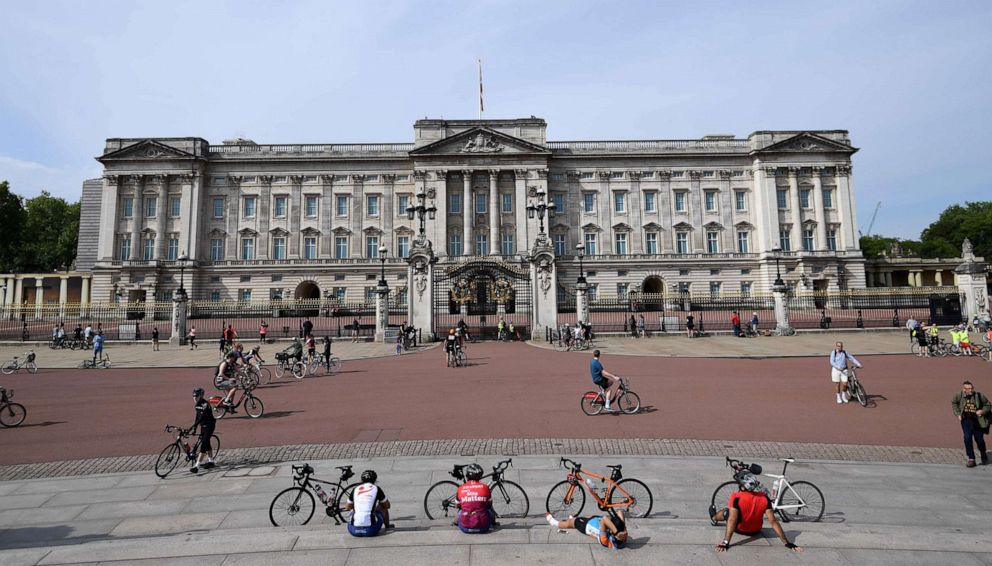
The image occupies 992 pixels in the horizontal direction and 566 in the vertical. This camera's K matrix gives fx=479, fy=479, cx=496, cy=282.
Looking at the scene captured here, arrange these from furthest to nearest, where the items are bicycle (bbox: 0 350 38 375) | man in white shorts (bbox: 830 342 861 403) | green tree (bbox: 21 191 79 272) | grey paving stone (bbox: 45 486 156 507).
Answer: green tree (bbox: 21 191 79 272), bicycle (bbox: 0 350 38 375), man in white shorts (bbox: 830 342 861 403), grey paving stone (bbox: 45 486 156 507)

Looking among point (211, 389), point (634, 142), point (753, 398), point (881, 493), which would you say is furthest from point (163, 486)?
point (634, 142)

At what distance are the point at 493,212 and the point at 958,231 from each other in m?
87.6

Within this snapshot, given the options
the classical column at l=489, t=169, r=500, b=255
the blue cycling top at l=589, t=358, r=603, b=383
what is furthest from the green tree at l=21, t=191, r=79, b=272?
the blue cycling top at l=589, t=358, r=603, b=383

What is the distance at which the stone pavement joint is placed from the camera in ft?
28.3

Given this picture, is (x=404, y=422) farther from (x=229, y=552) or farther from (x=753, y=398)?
(x=753, y=398)

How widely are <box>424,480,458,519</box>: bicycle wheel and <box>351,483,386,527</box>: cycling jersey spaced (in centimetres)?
95

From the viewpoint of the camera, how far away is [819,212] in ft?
175

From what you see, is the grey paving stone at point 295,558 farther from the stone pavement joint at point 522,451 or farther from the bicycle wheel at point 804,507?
the bicycle wheel at point 804,507

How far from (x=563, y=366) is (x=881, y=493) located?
483 inches

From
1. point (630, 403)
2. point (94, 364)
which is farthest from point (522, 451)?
point (94, 364)

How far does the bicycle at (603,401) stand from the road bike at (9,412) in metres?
13.5

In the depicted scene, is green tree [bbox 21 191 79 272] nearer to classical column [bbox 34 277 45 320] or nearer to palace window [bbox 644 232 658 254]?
classical column [bbox 34 277 45 320]

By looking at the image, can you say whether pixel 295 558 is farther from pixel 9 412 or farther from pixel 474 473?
pixel 9 412

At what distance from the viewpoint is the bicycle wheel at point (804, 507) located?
6.22m
